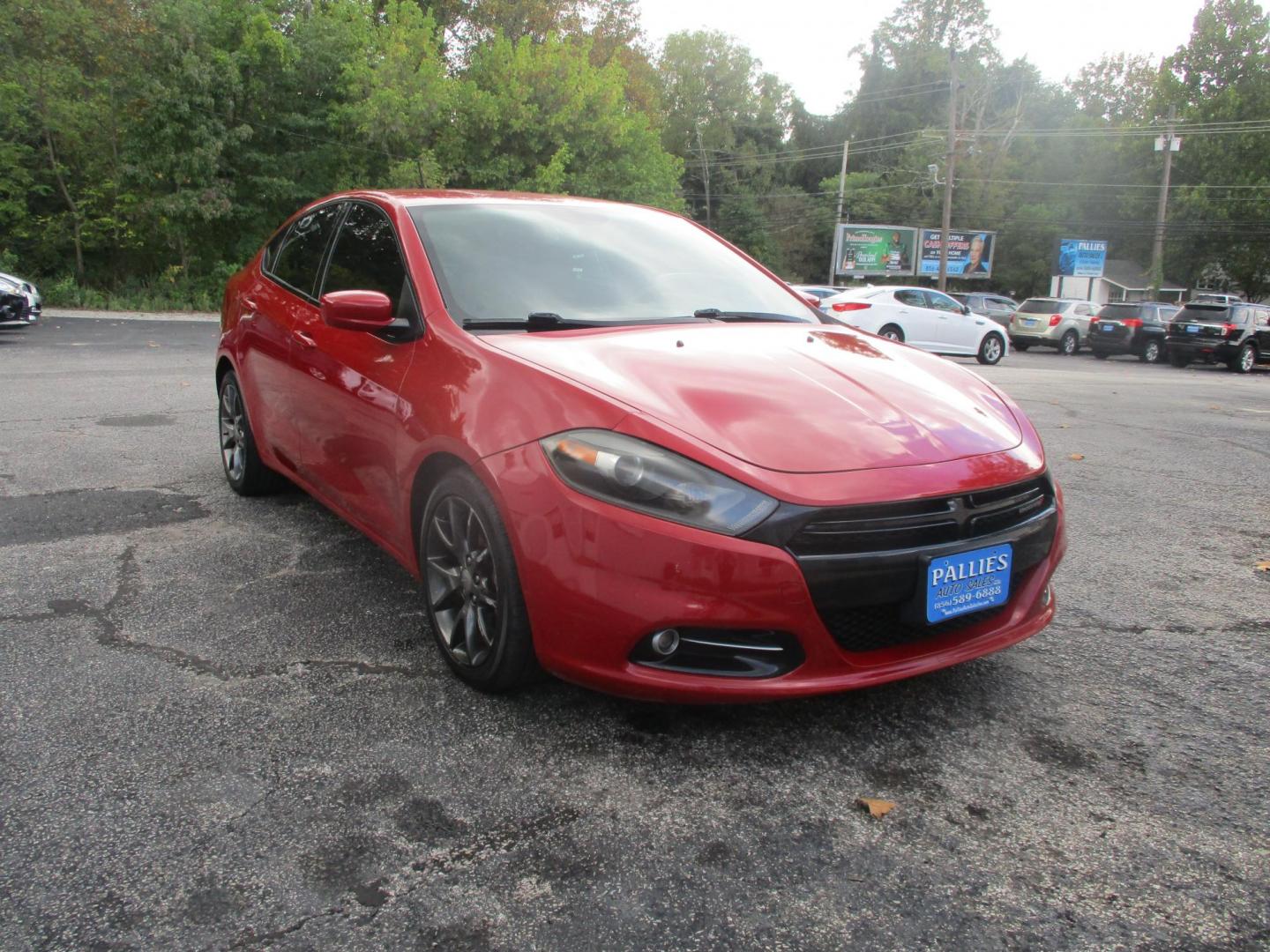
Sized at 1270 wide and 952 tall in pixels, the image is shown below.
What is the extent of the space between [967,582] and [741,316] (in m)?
1.47

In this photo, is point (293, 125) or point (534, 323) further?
point (293, 125)

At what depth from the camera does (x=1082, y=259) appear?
46.8m

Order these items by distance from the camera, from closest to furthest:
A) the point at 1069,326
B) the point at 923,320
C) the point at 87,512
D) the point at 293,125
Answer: the point at 87,512
the point at 923,320
the point at 293,125
the point at 1069,326

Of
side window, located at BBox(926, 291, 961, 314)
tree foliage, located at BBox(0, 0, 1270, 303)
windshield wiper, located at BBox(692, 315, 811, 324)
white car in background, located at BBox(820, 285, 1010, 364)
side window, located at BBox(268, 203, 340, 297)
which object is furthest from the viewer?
tree foliage, located at BBox(0, 0, 1270, 303)

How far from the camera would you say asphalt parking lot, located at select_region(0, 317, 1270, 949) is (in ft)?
6.01

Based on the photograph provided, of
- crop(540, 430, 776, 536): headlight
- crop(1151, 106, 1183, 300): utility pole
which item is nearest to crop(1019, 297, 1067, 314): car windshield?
crop(1151, 106, 1183, 300): utility pole

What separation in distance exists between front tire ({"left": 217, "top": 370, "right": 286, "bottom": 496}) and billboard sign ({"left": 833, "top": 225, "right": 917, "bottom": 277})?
45191mm

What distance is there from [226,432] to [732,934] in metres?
4.19

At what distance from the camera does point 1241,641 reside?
130 inches

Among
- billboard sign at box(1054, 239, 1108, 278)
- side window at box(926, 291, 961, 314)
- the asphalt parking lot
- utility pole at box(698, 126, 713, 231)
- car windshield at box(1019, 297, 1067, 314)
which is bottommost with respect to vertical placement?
the asphalt parking lot

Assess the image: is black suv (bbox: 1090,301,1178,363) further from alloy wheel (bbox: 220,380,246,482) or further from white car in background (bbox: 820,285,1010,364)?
alloy wheel (bbox: 220,380,246,482)

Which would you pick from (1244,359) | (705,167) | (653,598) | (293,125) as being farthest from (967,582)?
(705,167)

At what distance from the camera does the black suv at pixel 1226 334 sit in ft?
70.8

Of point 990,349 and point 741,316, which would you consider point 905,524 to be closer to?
point 741,316
